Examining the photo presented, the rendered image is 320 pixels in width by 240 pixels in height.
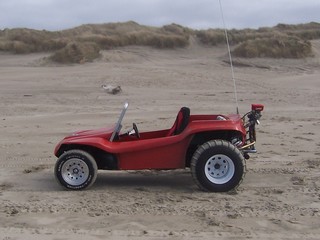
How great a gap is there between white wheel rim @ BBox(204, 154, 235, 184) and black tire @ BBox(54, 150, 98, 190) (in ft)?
4.21

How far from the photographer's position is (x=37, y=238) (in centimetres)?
516

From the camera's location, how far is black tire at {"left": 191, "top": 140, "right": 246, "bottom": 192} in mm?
6523

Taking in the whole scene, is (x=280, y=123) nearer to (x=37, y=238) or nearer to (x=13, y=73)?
(x=37, y=238)

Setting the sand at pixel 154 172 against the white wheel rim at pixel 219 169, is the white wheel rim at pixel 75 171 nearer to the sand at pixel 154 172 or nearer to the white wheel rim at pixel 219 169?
the sand at pixel 154 172

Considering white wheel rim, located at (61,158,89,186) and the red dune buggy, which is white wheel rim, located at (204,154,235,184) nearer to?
the red dune buggy

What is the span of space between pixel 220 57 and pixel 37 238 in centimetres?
1878

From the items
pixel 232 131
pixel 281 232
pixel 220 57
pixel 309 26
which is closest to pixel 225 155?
pixel 232 131

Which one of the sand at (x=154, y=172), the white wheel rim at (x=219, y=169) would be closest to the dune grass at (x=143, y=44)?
the sand at (x=154, y=172)

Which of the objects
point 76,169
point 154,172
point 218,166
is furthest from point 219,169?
point 76,169

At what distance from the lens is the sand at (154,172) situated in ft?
18.0

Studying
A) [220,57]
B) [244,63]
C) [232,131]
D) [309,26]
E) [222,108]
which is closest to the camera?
[232,131]

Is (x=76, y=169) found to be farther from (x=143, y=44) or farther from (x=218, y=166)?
(x=143, y=44)

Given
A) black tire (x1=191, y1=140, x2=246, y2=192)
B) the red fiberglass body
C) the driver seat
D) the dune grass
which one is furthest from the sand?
the dune grass

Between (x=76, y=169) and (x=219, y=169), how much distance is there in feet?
5.32
